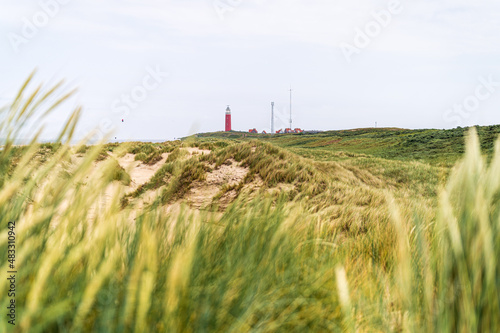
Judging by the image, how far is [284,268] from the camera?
151cm

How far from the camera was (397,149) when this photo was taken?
1166 inches

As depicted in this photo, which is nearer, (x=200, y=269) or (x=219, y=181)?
(x=200, y=269)

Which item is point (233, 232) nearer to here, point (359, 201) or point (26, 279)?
point (26, 279)

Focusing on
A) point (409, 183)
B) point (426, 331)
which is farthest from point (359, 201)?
point (409, 183)

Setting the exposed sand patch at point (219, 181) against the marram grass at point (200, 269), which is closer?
the marram grass at point (200, 269)

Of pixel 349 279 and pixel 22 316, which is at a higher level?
pixel 22 316

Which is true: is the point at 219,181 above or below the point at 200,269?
below

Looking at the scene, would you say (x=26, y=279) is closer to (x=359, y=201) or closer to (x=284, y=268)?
(x=284, y=268)

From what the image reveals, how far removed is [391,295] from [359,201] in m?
4.73

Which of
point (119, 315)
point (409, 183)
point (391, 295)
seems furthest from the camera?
point (409, 183)

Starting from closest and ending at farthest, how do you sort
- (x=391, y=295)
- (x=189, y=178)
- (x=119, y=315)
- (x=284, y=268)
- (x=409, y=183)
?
1. (x=119, y=315)
2. (x=284, y=268)
3. (x=391, y=295)
4. (x=189, y=178)
5. (x=409, y=183)

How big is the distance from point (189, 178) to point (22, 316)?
715 centimetres

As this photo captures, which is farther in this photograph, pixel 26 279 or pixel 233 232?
pixel 233 232

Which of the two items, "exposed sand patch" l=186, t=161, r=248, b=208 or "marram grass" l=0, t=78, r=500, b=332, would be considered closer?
"marram grass" l=0, t=78, r=500, b=332
